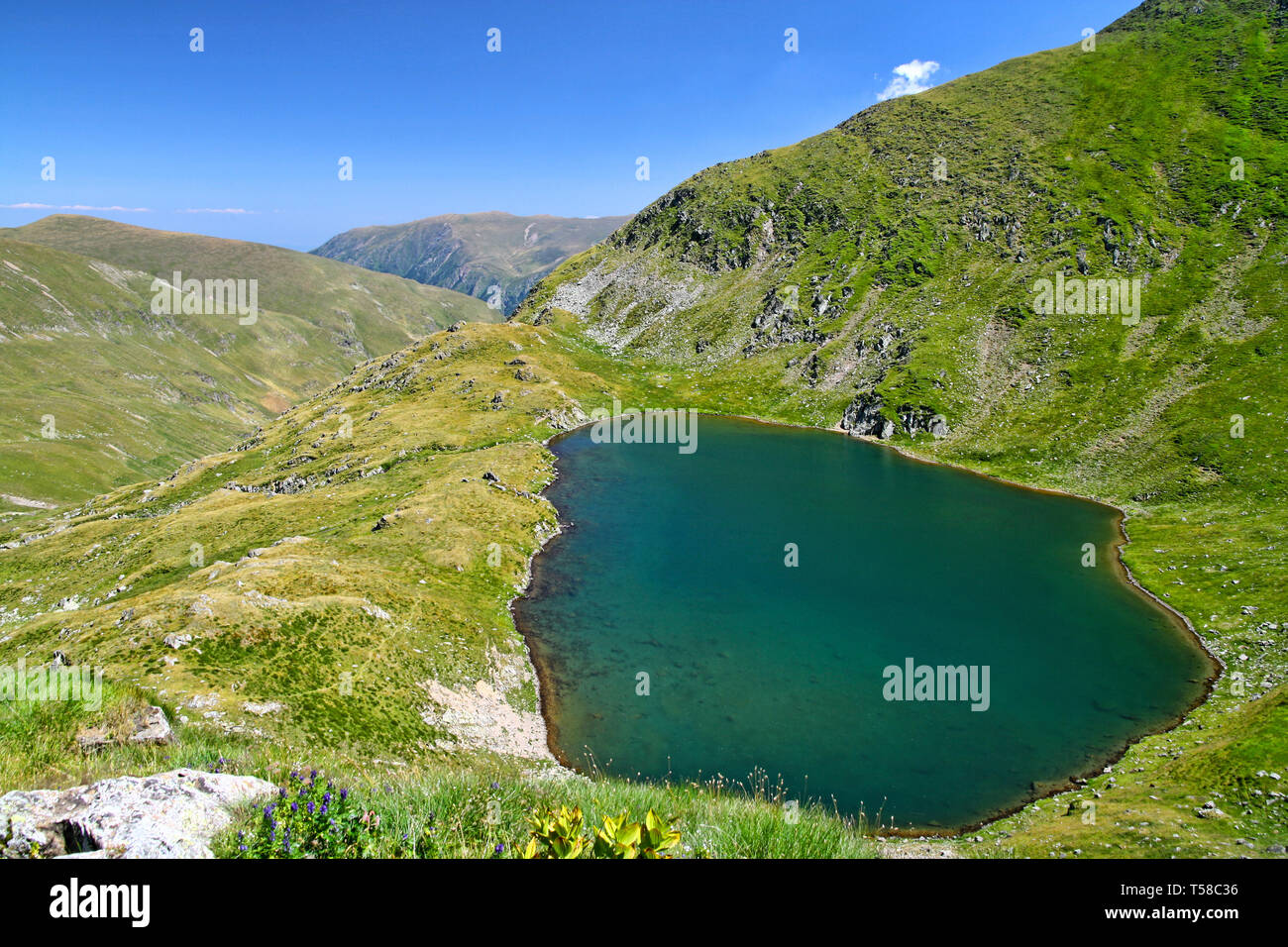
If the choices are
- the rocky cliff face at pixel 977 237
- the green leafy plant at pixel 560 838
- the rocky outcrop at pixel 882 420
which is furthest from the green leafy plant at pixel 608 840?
the rocky cliff face at pixel 977 237

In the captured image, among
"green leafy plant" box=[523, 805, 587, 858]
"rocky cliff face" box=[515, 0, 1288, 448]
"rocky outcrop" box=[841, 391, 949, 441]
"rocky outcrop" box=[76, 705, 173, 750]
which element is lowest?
"rocky outcrop" box=[76, 705, 173, 750]

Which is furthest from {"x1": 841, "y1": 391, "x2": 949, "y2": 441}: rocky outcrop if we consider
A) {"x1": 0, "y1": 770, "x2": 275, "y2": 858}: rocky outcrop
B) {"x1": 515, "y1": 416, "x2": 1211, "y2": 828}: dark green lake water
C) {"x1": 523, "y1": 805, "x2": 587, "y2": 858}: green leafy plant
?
{"x1": 0, "y1": 770, "x2": 275, "y2": 858}: rocky outcrop

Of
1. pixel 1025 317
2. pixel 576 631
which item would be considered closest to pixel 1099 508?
pixel 1025 317

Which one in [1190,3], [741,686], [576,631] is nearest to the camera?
[741,686]

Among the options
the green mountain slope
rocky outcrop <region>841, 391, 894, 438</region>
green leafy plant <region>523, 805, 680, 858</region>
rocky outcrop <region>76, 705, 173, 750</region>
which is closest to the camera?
green leafy plant <region>523, 805, 680, 858</region>

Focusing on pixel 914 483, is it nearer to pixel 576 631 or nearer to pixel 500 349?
pixel 576 631

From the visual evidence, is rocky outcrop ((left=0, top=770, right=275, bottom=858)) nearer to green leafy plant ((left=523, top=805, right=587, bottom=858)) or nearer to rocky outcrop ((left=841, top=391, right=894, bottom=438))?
green leafy plant ((left=523, top=805, right=587, bottom=858))

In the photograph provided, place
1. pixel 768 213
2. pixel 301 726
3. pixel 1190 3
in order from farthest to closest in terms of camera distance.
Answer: pixel 768 213, pixel 1190 3, pixel 301 726

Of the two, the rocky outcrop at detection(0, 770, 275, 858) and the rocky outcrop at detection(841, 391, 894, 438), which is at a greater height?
the rocky outcrop at detection(841, 391, 894, 438)
